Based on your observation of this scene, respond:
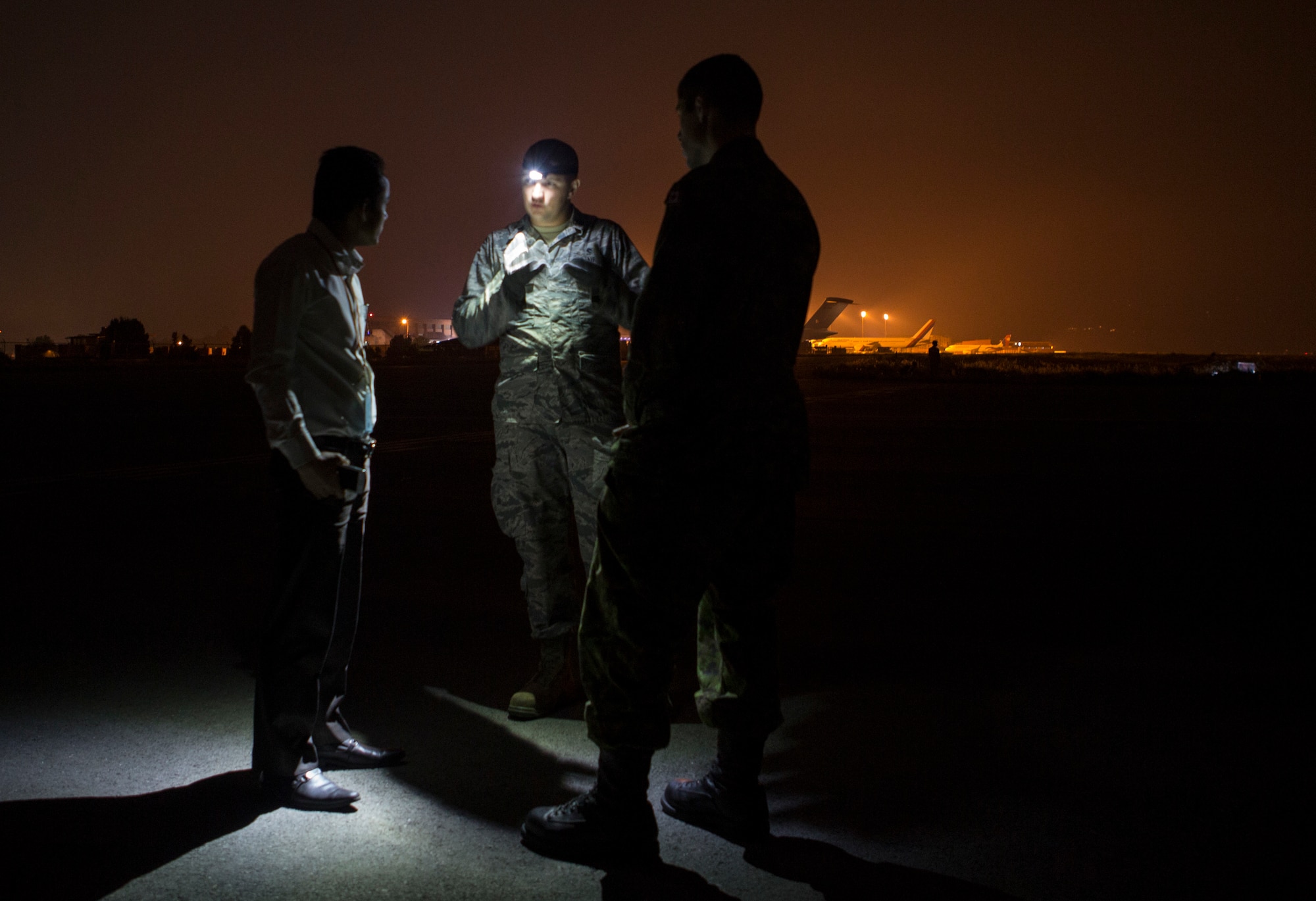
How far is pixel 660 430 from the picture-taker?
2.39 metres

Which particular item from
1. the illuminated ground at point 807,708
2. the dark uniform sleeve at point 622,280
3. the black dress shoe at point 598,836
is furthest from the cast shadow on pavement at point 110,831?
the dark uniform sleeve at point 622,280

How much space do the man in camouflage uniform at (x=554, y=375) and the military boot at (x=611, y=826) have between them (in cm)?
109

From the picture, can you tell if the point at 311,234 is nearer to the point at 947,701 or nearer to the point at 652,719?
the point at 652,719

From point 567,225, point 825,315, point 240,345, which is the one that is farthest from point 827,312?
point 567,225

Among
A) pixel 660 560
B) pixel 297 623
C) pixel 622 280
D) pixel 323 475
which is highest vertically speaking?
pixel 622 280

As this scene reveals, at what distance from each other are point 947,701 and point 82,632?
398 centimetres

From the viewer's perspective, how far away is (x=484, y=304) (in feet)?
11.9

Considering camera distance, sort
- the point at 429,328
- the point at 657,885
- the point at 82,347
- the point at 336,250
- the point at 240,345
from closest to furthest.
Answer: the point at 657,885, the point at 336,250, the point at 240,345, the point at 82,347, the point at 429,328

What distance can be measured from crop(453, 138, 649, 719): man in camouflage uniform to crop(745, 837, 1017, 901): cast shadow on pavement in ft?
4.27

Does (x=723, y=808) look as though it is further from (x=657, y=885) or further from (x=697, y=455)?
(x=697, y=455)

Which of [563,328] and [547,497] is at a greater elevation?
[563,328]

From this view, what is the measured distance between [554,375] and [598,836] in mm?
1753

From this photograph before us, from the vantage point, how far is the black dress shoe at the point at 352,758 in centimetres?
297

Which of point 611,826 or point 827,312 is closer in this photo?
point 611,826
